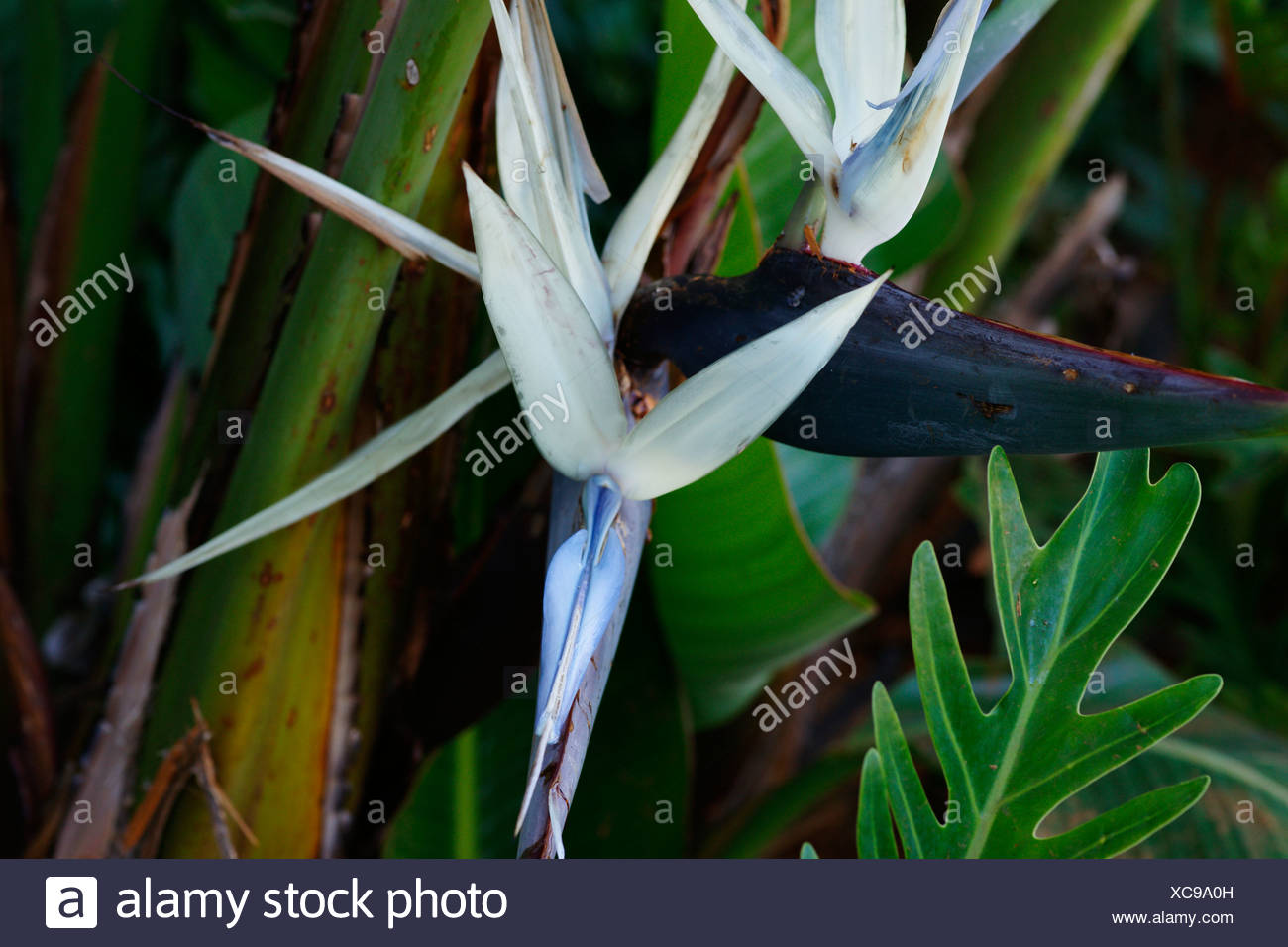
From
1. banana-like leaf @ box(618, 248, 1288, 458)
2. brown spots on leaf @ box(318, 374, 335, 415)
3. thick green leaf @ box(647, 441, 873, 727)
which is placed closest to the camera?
banana-like leaf @ box(618, 248, 1288, 458)

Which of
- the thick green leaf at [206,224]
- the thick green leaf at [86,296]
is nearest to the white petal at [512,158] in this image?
the thick green leaf at [206,224]

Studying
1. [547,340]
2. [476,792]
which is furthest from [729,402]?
[476,792]

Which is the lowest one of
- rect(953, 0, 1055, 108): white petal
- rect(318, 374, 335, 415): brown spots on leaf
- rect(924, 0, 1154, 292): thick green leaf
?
rect(318, 374, 335, 415): brown spots on leaf

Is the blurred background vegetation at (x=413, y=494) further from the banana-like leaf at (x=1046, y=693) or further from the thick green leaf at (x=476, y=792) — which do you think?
the banana-like leaf at (x=1046, y=693)

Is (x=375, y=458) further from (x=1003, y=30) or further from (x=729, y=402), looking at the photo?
(x=1003, y=30)

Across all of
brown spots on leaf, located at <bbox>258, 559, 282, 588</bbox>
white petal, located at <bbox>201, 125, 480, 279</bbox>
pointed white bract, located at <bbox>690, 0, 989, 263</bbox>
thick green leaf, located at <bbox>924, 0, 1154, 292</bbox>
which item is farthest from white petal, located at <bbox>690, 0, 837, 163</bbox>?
thick green leaf, located at <bbox>924, 0, 1154, 292</bbox>

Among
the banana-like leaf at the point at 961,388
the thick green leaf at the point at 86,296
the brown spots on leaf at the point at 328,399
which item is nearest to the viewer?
the banana-like leaf at the point at 961,388

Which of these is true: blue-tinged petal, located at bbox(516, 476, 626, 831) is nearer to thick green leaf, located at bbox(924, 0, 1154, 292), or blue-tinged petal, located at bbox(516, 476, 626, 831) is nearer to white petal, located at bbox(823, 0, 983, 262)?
white petal, located at bbox(823, 0, 983, 262)
